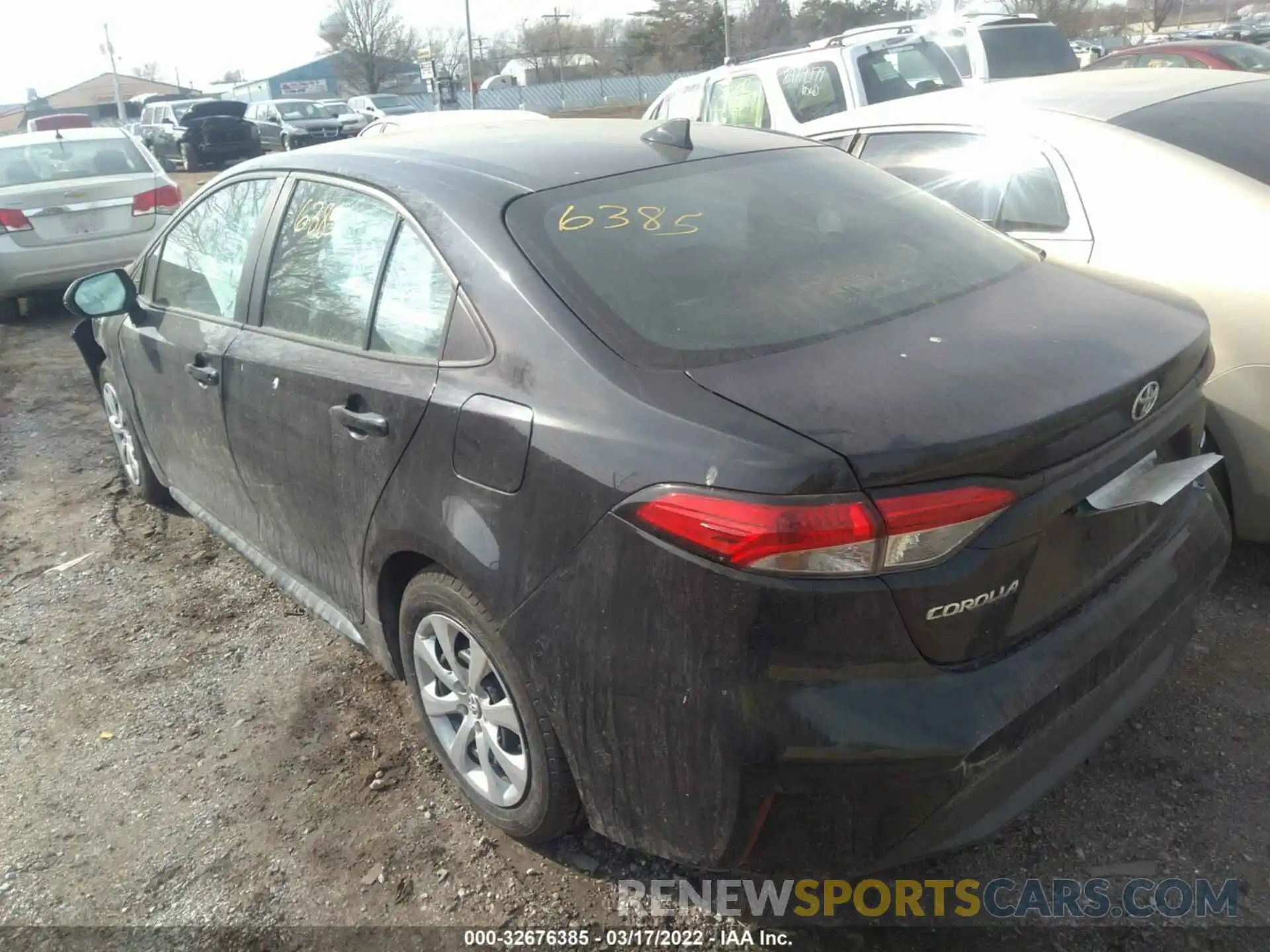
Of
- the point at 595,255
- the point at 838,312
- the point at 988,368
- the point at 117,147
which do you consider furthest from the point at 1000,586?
the point at 117,147

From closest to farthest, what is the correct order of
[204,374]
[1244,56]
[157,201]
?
[204,374] < [157,201] < [1244,56]

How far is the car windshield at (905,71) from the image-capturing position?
888 centimetres

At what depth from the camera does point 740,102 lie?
9.55 meters

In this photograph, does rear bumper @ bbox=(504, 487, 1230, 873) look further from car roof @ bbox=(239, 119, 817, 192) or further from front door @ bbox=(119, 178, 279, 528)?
front door @ bbox=(119, 178, 279, 528)

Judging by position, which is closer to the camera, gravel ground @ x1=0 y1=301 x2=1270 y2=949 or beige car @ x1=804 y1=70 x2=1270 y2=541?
gravel ground @ x1=0 y1=301 x2=1270 y2=949

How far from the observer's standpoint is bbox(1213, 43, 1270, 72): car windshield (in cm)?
1175

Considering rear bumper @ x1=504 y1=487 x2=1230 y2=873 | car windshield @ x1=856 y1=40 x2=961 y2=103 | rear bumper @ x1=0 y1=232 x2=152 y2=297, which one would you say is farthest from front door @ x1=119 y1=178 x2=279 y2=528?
car windshield @ x1=856 y1=40 x2=961 y2=103

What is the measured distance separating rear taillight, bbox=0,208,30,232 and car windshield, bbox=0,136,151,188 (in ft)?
1.39

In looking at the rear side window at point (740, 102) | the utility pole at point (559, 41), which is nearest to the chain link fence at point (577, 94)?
the utility pole at point (559, 41)

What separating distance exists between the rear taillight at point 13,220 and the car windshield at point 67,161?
0.42 metres

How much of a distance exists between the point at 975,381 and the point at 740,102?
27.5 ft

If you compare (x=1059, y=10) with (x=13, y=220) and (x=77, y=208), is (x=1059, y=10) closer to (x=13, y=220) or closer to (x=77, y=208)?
(x=77, y=208)

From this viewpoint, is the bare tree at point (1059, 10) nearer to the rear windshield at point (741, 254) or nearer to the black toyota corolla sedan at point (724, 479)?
the rear windshield at point (741, 254)

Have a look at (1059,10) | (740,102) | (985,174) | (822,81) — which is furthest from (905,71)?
(1059,10)
